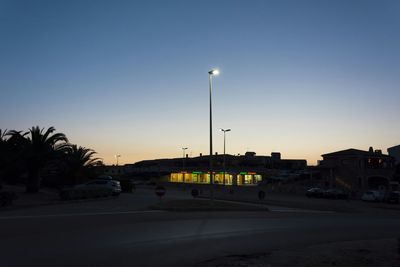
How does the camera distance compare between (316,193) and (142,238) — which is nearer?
(142,238)

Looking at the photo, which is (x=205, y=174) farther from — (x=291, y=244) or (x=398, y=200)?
(x=291, y=244)

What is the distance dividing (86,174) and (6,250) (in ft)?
115

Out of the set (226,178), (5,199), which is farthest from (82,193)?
(226,178)

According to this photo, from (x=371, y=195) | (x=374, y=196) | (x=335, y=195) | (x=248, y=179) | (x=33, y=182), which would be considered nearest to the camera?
(x=33, y=182)

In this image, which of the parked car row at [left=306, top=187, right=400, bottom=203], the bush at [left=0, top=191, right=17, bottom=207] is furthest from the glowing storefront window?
the bush at [left=0, top=191, right=17, bottom=207]

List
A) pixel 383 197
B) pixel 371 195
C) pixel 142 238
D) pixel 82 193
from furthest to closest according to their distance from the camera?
1. pixel 371 195
2. pixel 383 197
3. pixel 82 193
4. pixel 142 238

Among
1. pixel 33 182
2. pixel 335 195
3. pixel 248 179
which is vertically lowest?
pixel 335 195

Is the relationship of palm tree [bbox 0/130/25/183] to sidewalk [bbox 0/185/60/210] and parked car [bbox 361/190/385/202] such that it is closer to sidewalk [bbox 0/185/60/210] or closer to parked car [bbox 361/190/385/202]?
sidewalk [bbox 0/185/60/210]

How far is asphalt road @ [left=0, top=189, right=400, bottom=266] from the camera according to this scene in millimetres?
10797

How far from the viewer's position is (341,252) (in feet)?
40.7

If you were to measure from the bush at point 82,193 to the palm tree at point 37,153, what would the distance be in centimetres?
516

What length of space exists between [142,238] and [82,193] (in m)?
19.6

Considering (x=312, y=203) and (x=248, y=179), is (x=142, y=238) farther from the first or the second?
(x=248, y=179)

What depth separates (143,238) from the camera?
1427 centimetres
